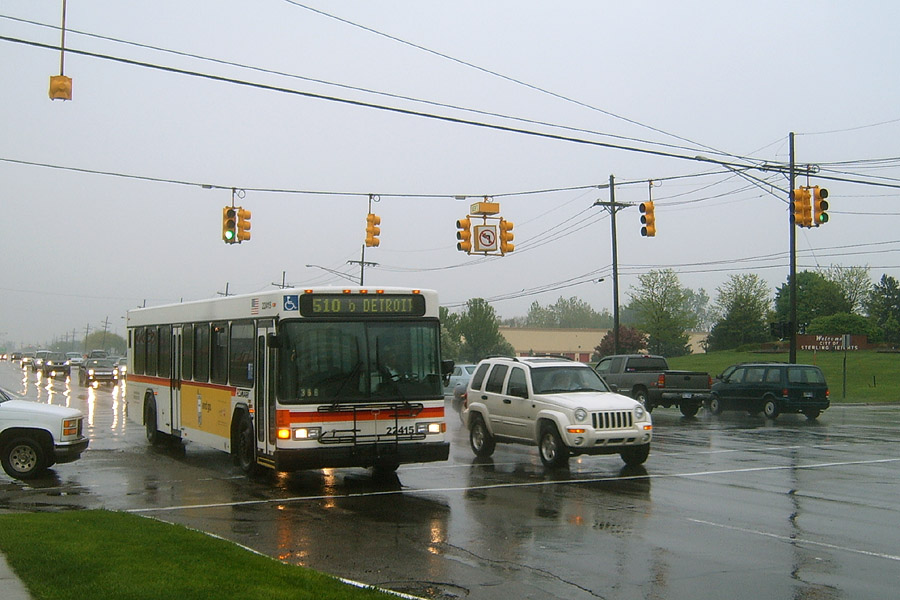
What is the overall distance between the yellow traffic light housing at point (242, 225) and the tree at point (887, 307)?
74639 millimetres

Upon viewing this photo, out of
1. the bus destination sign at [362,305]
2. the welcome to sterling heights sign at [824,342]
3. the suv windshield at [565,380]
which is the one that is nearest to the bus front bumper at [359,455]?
the bus destination sign at [362,305]

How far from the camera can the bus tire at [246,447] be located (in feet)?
47.8

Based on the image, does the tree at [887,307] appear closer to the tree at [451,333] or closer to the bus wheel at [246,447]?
the tree at [451,333]

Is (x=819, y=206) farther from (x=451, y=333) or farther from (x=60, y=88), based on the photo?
(x=451, y=333)

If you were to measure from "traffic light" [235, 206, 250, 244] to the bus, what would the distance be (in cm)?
1221

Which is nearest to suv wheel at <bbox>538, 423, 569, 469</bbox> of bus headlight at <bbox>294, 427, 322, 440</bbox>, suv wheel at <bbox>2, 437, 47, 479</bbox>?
bus headlight at <bbox>294, 427, 322, 440</bbox>

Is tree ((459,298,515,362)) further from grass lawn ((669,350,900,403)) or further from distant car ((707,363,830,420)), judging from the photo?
distant car ((707,363,830,420))

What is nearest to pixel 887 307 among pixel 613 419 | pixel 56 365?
pixel 56 365

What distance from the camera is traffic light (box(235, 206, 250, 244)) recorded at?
89.1 ft

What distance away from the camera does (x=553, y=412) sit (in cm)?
1587

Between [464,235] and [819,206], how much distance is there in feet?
33.2

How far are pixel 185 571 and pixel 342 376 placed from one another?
597 centimetres

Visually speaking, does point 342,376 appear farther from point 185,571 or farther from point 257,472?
point 185,571

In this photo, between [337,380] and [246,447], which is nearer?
[337,380]
